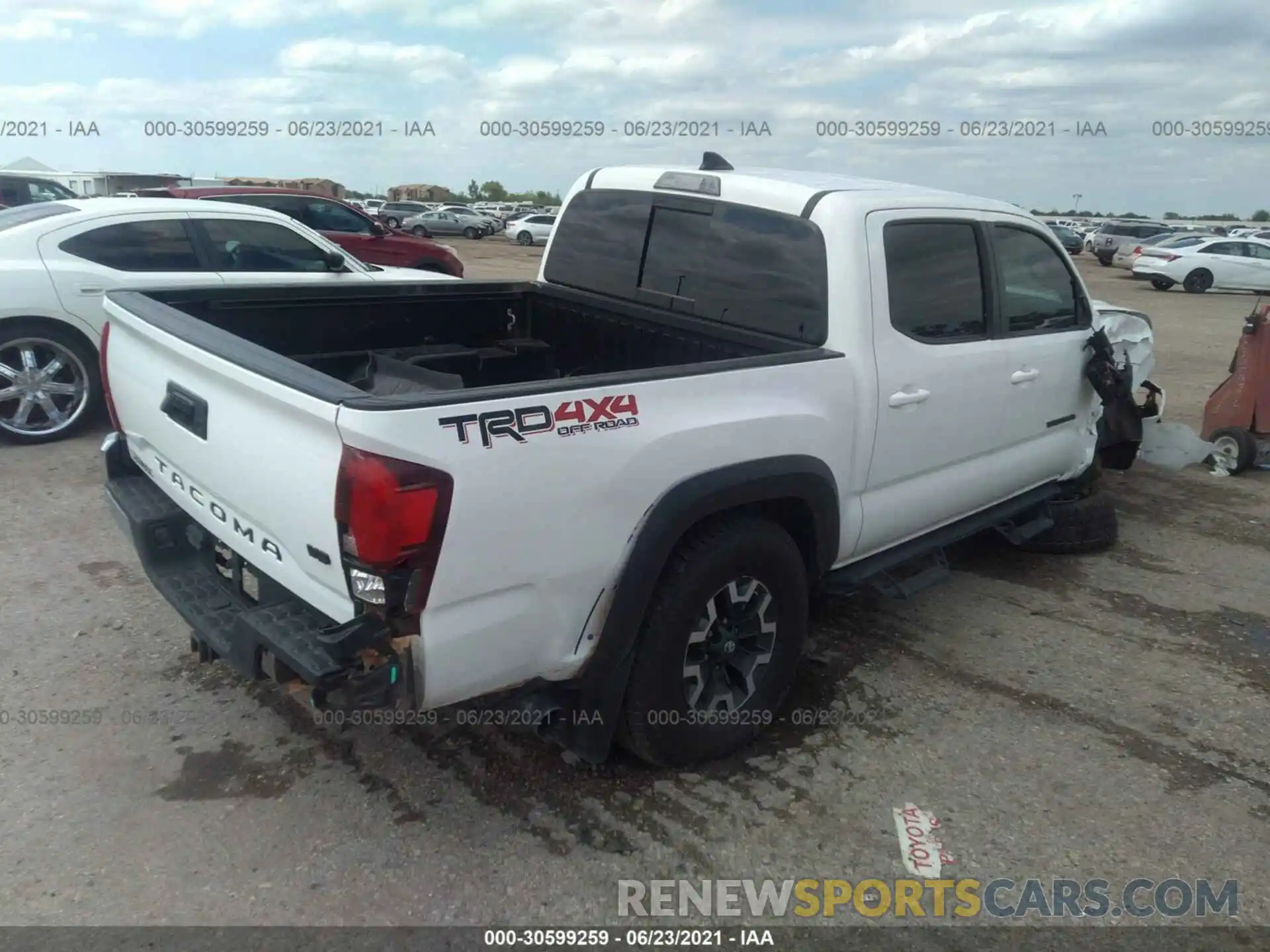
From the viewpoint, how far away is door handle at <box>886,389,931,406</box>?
11.7 feet

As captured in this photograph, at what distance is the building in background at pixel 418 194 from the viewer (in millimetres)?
64812

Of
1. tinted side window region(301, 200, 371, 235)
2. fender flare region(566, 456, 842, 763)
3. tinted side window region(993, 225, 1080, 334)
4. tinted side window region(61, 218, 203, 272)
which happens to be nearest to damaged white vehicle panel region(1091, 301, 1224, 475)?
tinted side window region(993, 225, 1080, 334)

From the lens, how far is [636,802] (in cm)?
310

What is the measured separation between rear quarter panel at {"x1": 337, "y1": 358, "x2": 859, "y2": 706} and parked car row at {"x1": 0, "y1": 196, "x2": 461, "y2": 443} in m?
3.94

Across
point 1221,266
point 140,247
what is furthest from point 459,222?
point 140,247

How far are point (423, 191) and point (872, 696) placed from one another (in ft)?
220

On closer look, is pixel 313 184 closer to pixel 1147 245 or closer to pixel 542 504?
pixel 1147 245

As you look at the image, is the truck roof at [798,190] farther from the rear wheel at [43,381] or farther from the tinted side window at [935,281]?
the rear wheel at [43,381]

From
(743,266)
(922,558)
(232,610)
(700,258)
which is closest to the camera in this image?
(232,610)

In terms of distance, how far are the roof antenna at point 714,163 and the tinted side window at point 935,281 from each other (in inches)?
35.0

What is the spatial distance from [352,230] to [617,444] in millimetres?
10677

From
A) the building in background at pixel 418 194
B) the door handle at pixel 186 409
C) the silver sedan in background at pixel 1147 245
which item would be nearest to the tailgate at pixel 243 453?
the door handle at pixel 186 409

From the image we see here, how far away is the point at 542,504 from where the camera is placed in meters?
2.48

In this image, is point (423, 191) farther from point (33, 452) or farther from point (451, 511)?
point (451, 511)
